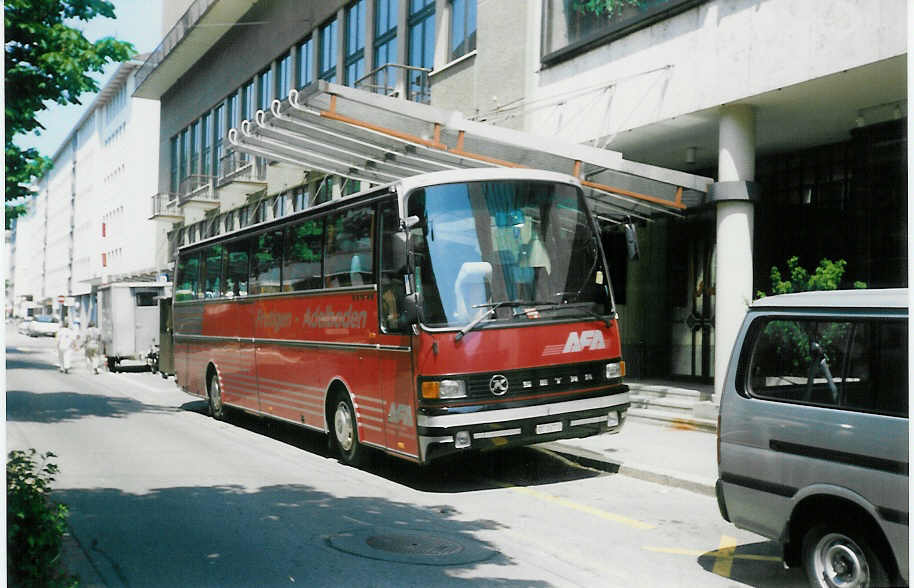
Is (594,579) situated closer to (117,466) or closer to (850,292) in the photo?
(850,292)

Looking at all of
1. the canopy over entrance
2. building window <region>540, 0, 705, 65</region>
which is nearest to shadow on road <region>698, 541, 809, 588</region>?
the canopy over entrance

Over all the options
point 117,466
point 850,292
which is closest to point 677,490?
point 850,292

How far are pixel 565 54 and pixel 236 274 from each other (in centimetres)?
725

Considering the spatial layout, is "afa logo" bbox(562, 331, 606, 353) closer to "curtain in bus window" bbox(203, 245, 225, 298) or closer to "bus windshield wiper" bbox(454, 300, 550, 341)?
"bus windshield wiper" bbox(454, 300, 550, 341)

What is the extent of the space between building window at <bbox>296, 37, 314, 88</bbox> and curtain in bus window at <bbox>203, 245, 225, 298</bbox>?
1519 centimetres

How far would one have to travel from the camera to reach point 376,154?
1616cm

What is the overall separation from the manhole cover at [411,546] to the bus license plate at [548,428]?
2.21 m

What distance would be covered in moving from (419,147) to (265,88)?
22637 millimetres

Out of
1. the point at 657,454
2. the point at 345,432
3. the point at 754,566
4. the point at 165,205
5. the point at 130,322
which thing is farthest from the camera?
the point at 165,205

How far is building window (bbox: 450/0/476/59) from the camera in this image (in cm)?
2131

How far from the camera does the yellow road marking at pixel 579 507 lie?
8203 mm

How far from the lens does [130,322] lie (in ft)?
112

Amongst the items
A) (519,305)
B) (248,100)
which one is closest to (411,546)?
(519,305)

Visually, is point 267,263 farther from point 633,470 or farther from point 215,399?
point 633,470
